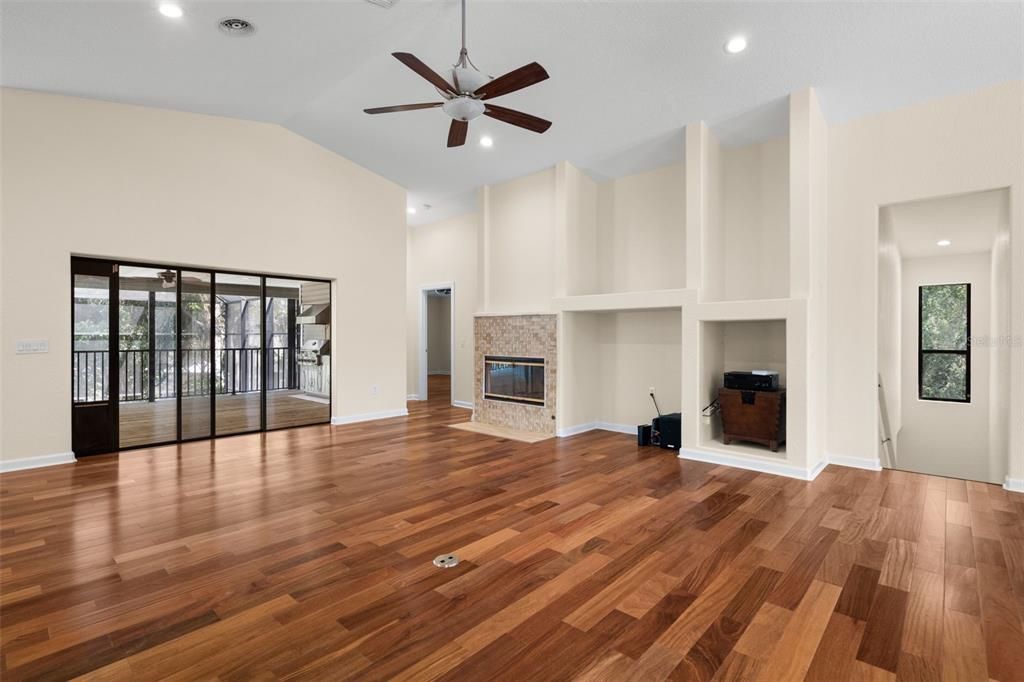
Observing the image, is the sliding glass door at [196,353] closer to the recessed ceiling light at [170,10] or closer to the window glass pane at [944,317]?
the recessed ceiling light at [170,10]

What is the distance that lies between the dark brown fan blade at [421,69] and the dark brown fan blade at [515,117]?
346 millimetres

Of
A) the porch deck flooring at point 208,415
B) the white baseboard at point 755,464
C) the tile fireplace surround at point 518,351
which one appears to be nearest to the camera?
the white baseboard at point 755,464

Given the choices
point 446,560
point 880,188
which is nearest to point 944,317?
point 880,188

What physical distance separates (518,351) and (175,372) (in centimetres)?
407

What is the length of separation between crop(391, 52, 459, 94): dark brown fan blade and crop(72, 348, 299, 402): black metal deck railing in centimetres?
441

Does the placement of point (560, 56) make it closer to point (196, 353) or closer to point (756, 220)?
point (756, 220)

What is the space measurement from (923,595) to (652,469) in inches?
90.4

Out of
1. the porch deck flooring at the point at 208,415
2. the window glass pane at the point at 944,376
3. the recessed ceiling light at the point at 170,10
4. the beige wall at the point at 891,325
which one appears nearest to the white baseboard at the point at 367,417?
the porch deck flooring at the point at 208,415

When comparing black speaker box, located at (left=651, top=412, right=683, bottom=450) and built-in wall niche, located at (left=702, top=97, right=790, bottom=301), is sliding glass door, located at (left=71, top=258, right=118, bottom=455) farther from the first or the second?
built-in wall niche, located at (left=702, top=97, right=790, bottom=301)

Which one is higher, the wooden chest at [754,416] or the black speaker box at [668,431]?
the wooden chest at [754,416]

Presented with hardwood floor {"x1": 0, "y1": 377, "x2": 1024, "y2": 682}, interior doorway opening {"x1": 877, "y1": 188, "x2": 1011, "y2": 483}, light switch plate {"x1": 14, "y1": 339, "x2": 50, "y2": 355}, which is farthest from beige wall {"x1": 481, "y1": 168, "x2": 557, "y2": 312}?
light switch plate {"x1": 14, "y1": 339, "x2": 50, "y2": 355}

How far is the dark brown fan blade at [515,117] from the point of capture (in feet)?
11.7

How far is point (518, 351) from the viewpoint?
6.55 meters

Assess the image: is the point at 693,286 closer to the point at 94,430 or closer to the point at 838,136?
the point at 838,136
